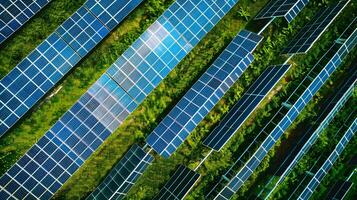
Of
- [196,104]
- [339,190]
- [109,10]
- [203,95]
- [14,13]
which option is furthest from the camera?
[339,190]

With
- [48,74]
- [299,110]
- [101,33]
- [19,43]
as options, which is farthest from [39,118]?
[299,110]

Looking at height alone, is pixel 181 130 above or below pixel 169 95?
below

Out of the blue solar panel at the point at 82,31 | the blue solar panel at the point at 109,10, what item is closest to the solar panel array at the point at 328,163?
the blue solar panel at the point at 109,10

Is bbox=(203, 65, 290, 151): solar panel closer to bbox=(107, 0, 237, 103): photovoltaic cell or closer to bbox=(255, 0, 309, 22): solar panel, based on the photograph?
bbox=(255, 0, 309, 22): solar panel

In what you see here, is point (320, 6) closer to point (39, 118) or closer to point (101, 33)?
point (101, 33)

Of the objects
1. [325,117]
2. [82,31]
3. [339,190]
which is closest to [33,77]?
[82,31]

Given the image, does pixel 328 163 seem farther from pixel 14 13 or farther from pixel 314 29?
pixel 14 13
